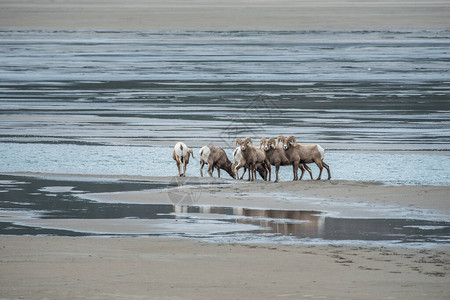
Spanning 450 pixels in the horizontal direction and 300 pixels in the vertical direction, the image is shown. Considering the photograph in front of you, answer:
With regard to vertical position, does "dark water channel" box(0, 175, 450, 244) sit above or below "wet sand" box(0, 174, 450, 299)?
above

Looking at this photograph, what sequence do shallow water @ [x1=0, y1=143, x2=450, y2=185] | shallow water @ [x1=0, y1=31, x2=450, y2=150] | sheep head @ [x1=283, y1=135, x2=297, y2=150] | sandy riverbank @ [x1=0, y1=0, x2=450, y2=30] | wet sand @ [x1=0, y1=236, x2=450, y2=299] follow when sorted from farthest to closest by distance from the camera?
sandy riverbank @ [x1=0, y1=0, x2=450, y2=30]
shallow water @ [x1=0, y1=31, x2=450, y2=150]
shallow water @ [x1=0, y1=143, x2=450, y2=185]
sheep head @ [x1=283, y1=135, x2=297, y2=150]
wet sand @ [x1=0, y1=236, x2=450, y2=299]

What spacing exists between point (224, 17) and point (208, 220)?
79.8 metres

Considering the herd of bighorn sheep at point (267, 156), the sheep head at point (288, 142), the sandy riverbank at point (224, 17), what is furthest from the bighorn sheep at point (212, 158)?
the sandy riverbank at point (224, 17)

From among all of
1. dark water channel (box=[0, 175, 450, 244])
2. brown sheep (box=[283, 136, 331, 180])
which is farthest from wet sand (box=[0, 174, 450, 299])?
brown sheep (box=[283, 136, 331, 180])

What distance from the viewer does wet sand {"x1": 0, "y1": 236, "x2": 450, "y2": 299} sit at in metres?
9.73

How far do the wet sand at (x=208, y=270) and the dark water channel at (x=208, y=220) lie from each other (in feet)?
2.54

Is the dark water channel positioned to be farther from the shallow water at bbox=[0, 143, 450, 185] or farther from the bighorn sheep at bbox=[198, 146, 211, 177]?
the shallow water at bbox=[0, 143, 450, 185]

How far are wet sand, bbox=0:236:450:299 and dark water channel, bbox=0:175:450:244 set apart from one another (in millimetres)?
773

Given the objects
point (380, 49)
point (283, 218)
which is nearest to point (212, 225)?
point (283, 218)

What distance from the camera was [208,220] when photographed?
562 inches

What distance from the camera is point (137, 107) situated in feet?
104

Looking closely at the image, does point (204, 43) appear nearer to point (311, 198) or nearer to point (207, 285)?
point (311, 198)

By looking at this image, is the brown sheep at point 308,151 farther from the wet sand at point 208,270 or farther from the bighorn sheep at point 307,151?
the wet sand at point 208,270

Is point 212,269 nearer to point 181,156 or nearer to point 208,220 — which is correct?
point 208,220
